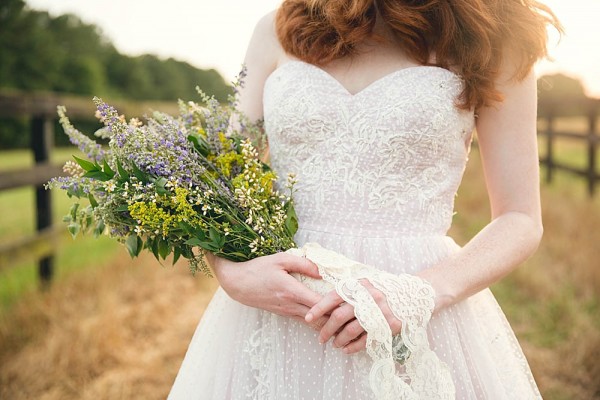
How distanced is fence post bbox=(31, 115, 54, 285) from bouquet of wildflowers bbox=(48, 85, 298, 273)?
3614mm

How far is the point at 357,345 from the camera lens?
1312mm

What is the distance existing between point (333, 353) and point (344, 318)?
0.24m

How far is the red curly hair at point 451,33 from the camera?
158 centimetres

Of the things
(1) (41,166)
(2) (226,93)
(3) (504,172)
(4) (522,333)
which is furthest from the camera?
(1) (41,166)

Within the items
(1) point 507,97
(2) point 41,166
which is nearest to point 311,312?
(1) point 507,97

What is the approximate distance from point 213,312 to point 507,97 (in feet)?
3.57

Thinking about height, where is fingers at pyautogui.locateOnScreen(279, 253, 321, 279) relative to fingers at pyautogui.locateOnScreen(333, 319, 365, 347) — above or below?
above

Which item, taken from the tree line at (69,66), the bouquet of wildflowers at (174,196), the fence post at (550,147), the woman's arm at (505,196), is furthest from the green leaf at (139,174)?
the tree line at (69,66)

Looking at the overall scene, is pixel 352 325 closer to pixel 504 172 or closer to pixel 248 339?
pixel 248 339

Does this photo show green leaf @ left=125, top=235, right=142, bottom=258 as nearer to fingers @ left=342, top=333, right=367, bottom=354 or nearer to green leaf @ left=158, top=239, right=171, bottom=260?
green leaf @ left=158, top=239, right=171, bottom=260

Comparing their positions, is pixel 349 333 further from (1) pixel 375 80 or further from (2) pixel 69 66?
(2) pixel 69 66

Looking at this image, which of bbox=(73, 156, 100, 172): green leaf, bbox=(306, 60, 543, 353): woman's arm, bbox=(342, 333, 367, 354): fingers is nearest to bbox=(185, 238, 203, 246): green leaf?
bbox=(73, 156, 100, 172): green leaf

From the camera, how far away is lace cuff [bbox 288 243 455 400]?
1.27 meters

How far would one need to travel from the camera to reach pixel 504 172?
1.58 metres
